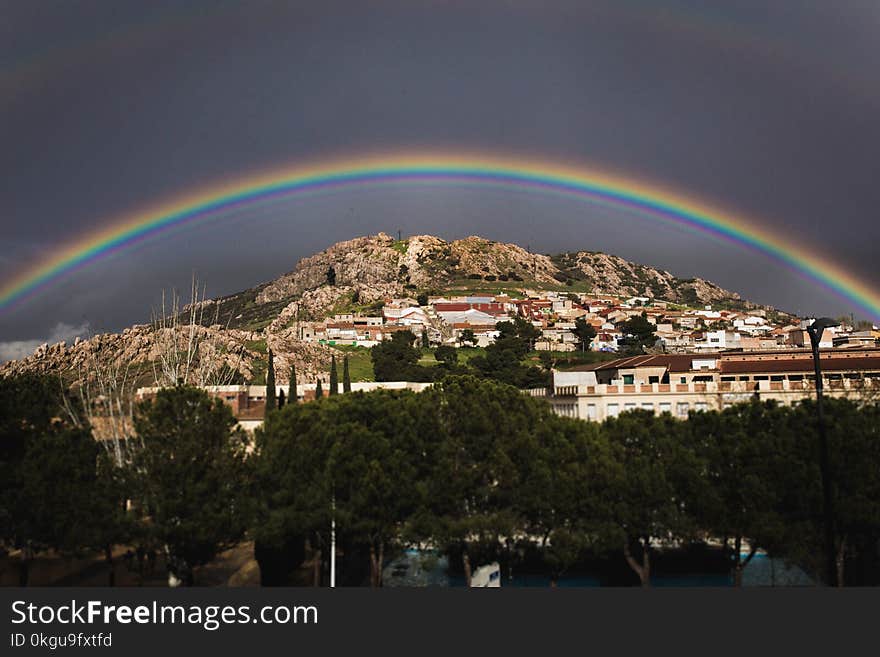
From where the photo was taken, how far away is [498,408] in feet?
81.5

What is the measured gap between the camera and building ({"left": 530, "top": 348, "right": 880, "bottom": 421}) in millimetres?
36938

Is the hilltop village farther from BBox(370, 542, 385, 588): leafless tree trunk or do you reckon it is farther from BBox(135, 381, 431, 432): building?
BBox(370, 542, 385, 588): leafless tree trunk

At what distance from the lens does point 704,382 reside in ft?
134

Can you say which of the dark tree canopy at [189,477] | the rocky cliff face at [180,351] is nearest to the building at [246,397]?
the dark tree canopy at [189,477]

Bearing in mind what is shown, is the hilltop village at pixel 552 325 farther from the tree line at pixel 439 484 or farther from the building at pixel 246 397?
the tree line at pixel 439 484

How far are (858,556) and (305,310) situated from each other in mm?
132854

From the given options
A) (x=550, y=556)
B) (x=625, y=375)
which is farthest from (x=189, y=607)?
(x=625, y=375)

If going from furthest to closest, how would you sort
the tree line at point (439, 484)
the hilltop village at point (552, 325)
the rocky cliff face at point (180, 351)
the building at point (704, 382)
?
the hilltop village at point (552, 325) → the rocky cliff face at point (180, 351) → the building at point (704, 382) → the tree line at point (439, 484)

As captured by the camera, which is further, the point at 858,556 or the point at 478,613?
the point at 858,556

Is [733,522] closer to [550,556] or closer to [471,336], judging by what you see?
[550,556]

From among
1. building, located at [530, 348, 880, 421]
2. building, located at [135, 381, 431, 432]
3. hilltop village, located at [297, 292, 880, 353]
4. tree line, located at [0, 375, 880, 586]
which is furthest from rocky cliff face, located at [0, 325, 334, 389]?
tree line, located at [0, 375, 880, 586]

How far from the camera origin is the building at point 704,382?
36.9 m

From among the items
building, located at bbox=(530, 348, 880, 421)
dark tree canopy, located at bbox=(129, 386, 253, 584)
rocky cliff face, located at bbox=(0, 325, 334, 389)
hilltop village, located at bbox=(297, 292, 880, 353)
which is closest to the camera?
dark tree canopy, located at bbox=(129, 386, 253, 584)

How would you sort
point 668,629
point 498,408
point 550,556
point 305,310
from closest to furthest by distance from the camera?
point 668,629 → point 550,556 → point 498,408 → point 305,310
